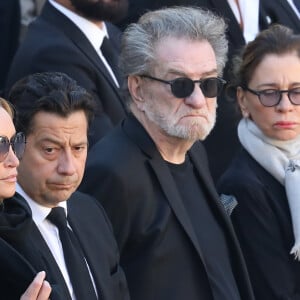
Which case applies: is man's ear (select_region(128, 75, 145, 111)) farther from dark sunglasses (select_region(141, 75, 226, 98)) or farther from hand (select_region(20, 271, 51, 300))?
hand (select_region(20, 271, 51, 300))

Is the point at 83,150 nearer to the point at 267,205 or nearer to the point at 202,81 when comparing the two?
the point at 202,81

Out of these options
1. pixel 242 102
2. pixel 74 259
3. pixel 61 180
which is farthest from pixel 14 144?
pixel 242 102

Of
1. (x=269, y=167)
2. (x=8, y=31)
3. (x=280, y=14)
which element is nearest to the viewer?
(x=269, y=167)

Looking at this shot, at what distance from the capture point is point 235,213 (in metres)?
5.09

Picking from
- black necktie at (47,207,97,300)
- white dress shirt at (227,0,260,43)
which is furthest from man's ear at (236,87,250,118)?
black necktie at (47,207,97,300)

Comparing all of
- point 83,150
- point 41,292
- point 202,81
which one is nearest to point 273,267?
point 202,81

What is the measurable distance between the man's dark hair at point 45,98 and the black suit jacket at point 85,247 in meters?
0.34

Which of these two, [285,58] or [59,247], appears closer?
[59,247]

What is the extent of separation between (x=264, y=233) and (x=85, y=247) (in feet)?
3.92

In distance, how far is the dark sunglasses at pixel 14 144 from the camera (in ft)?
12.0

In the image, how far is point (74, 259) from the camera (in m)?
3.93

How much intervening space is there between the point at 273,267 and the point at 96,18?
1.91 meters

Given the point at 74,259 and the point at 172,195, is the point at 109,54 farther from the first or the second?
the point at 74,259

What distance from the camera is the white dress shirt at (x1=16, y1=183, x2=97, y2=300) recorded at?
3900 millimetres
